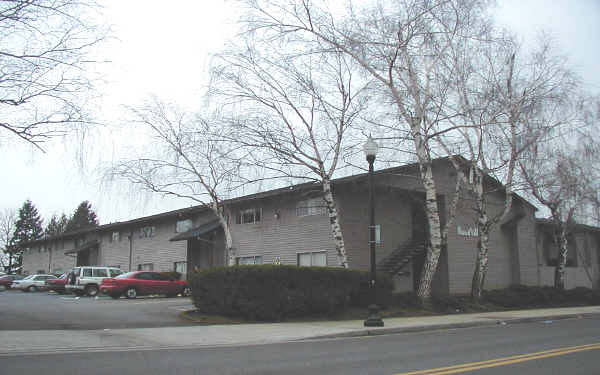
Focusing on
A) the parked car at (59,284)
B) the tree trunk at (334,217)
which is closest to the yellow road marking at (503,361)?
the tree trunk at (334,217)

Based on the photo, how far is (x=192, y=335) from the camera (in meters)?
12.5

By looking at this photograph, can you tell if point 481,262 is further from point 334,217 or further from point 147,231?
point 147,231

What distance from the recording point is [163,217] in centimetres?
3541

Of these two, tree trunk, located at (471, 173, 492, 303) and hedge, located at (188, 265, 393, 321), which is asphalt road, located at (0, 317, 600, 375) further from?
tree trunk, located at (471, 173, 492, 303)

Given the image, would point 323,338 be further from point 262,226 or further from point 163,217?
point 163,217

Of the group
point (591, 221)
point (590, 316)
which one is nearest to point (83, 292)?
point (590, 316)

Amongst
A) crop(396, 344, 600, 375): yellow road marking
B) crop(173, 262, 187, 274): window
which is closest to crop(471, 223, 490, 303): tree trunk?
crop(396, 344, 600, 375): yellow road marking

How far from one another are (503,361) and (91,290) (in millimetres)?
27306

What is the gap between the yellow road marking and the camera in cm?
773

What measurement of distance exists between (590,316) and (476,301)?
4249 millimetres

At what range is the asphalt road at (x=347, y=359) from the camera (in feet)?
25.9

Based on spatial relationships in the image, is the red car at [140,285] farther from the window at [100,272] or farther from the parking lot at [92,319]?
the parking lot at [92,319]

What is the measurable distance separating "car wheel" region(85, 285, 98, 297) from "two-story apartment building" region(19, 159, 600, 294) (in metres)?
5.61

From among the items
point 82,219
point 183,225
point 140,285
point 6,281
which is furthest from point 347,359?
point 82,219
